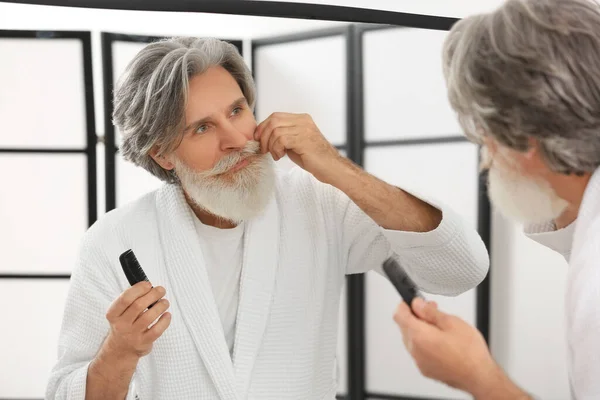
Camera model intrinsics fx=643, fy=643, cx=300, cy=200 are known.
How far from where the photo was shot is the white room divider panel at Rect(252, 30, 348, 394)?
1.16 m

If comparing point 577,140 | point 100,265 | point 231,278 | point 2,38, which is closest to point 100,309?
point 100,265

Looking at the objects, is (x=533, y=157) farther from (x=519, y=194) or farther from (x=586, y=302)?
(x=586, y=302)

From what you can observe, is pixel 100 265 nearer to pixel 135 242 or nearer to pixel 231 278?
pixel 135 242

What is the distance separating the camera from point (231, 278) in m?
1.10

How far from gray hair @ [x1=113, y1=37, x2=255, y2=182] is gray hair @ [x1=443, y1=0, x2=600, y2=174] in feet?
1.41

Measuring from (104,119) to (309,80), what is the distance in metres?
0.37

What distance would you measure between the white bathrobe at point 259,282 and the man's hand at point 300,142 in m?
0.12

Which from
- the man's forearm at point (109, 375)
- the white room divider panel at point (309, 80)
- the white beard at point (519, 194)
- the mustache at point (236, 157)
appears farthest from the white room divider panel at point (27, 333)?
the white beard at point (519, 194)

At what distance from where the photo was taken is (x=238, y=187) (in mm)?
1033

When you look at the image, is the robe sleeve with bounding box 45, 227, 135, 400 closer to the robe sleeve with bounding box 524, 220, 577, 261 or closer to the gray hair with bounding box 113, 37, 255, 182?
the gray hair with bounding box 113, 37, 255, 182

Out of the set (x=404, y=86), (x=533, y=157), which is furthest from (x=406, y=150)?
(x=533, y=157)

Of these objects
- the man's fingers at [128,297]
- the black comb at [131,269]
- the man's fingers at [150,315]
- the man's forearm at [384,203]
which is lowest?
the man's fingers at [150,315]

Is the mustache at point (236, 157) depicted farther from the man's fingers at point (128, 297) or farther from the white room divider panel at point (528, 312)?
the white room divider panel at point (528, 312)

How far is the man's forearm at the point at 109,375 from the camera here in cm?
95
